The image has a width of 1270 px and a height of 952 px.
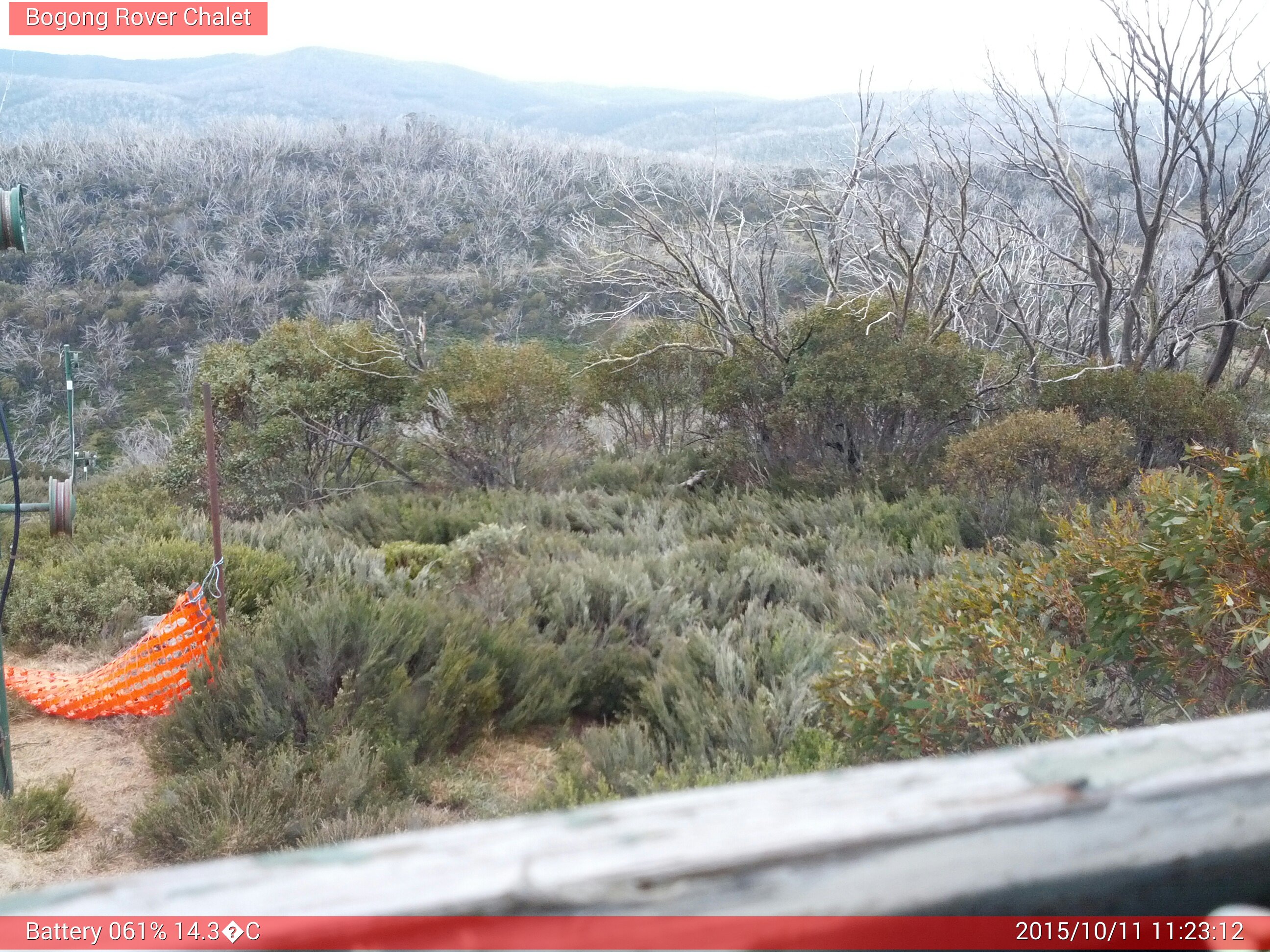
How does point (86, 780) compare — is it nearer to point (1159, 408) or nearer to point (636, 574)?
point (636, 574)

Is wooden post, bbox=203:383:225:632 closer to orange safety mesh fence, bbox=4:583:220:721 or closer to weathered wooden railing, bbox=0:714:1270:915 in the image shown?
orange safety mesh fence, bbox=4:583:220:721

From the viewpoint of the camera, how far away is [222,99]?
84125 millimetres

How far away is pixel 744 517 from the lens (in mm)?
8539

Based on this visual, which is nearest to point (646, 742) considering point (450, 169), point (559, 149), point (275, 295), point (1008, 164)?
point (1008, 164)

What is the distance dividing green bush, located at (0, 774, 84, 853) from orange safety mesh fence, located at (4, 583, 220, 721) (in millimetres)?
924

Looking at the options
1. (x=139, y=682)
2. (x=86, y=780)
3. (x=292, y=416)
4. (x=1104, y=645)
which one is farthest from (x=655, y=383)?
(x=1104, y=645)

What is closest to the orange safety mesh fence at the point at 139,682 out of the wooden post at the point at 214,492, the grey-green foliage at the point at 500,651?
the wooden post at the point at 214,492

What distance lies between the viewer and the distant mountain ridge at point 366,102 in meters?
64.3

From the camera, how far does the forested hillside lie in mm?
3117

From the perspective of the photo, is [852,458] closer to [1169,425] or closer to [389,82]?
[1169,425]

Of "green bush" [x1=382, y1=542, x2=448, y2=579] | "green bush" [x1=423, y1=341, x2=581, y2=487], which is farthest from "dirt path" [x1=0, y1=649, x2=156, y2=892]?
"green bush" [x1=423, y1=341, x2=581, y2=487]

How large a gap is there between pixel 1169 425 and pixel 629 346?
657 centimetres
